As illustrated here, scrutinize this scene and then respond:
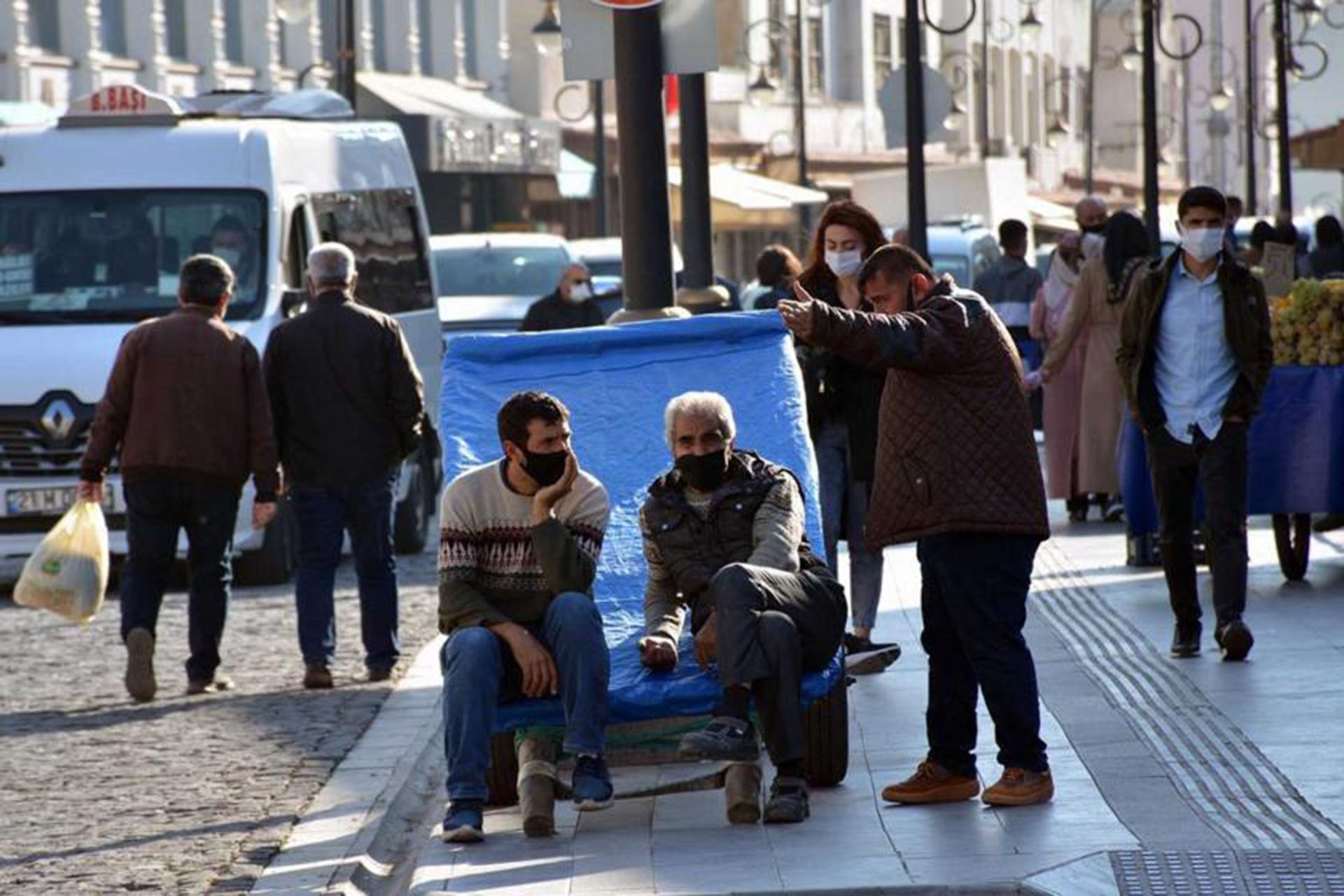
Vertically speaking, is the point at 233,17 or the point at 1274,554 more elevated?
the point at 233,17

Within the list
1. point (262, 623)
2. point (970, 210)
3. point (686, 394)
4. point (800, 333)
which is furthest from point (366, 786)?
point (970, 210)

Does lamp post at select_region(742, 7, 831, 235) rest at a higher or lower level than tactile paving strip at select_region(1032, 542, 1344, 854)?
higher

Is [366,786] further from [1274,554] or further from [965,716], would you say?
[1274,554]

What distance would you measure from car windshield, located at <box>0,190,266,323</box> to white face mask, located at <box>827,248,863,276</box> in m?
7.07

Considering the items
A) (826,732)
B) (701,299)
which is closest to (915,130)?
(701,299)

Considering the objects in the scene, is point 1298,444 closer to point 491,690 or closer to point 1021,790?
point 1021,790

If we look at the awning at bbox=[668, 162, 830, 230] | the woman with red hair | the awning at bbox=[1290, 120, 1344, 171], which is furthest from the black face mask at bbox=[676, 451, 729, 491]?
the awning at bbox=[668, 162, 830, 230]

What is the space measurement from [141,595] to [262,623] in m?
2.83

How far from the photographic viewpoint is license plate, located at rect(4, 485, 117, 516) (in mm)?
17359

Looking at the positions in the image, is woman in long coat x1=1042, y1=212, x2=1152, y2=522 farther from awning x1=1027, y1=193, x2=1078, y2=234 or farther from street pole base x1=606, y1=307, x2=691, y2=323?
awning x1=1027, y1=193, x2=1078, y2=234

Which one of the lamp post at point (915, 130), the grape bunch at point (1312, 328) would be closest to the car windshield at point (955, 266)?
the lamp post at point (915, 130)

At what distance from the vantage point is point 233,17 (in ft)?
145

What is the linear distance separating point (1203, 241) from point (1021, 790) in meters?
3.47

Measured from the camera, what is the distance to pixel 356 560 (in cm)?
1352
